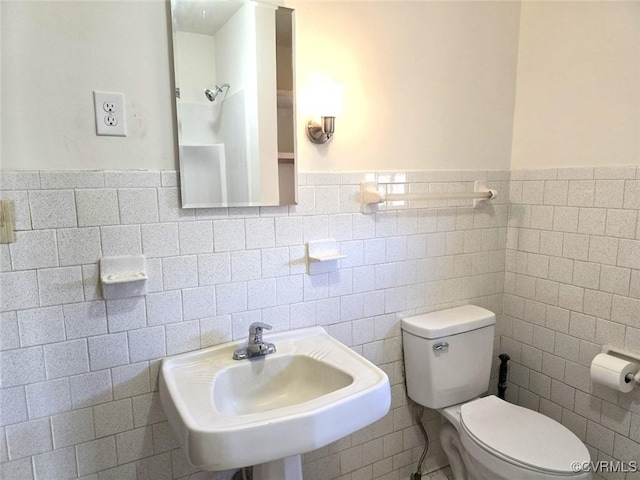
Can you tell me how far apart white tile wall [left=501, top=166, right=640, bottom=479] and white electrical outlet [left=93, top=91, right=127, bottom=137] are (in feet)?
5.64

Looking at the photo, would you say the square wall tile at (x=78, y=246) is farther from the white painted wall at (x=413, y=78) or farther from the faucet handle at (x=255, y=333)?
the white painted wall at (x=413, y=78)

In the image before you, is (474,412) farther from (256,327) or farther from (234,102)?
(234,102)

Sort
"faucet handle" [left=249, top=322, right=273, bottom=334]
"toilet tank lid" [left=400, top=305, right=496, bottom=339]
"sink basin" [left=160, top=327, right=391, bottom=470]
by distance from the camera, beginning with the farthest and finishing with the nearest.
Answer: "toilet tank lid" [left=400, top=305, right=496, bottom=339]
"faucet handle" [left=249, top=322, right=273, bottom=334]
"sink basin" [left=160, top=327, right=391, bottom=470]

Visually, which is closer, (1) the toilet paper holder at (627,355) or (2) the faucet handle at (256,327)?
(2) the faucet handle at (256,327)

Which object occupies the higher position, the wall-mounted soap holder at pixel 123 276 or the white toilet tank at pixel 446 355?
the wall-mounted soap holder at pixel 123 276

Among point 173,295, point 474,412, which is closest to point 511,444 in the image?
point 474,412

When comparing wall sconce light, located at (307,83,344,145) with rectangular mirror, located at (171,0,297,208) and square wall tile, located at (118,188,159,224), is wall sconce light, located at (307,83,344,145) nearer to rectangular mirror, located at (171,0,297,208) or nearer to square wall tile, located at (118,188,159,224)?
rectangular mirror, located at (171,0,297,208)

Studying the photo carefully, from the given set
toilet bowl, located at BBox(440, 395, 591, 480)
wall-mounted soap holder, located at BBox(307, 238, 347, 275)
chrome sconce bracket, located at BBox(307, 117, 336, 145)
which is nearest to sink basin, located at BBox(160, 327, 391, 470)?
wall-mounted soap holder, located at BBox(307, 238, 347, 275)

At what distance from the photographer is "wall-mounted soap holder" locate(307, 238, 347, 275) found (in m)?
1.47

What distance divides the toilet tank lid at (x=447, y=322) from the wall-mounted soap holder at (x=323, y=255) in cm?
45

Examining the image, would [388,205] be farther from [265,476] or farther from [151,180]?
[265,476]

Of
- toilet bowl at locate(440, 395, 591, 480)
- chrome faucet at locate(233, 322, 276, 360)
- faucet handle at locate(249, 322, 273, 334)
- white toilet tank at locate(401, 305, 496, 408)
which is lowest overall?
toilet bowl at locate(440, 395, 591, 480)

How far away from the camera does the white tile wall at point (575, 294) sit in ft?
5.08

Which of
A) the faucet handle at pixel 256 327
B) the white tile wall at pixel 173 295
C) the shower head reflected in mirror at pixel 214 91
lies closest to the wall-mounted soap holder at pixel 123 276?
the white tile wall at pixel 173 295
